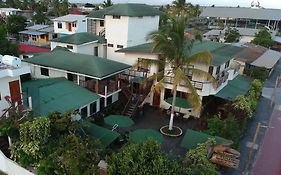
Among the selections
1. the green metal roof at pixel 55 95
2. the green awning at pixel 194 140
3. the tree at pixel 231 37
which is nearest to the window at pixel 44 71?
the green metal roof at pixel 55 95

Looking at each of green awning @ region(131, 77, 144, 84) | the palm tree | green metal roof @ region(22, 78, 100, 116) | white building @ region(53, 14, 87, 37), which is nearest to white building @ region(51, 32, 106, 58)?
green metal roof @ region(22, 78, 100, 116)

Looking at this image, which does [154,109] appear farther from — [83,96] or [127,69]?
[83,96]

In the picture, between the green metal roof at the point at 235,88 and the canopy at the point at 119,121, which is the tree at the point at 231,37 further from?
the canopy at the point at 119,121

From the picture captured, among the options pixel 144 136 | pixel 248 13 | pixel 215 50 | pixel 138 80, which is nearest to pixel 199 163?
pixel 144 136

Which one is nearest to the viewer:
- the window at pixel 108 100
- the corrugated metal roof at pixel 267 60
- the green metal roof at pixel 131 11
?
the window at pixel 108 100

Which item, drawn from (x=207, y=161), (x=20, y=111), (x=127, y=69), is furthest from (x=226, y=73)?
(x=20, y=111)

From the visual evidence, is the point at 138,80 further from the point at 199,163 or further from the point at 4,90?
the point at 199,163
